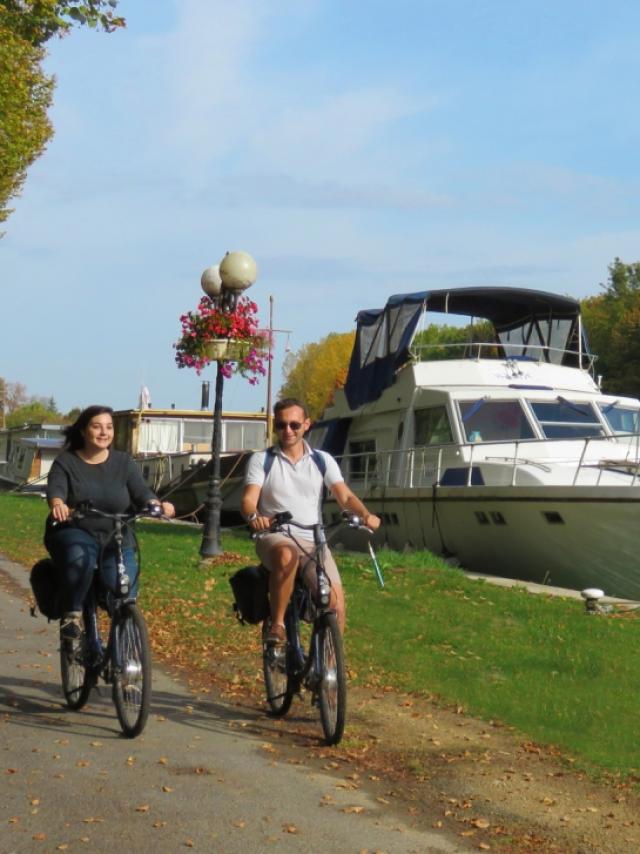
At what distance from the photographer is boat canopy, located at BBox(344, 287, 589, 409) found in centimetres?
2333

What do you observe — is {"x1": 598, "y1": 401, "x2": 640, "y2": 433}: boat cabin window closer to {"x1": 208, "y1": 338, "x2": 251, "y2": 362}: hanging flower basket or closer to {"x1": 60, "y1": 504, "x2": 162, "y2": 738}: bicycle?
Result: {"x1": 208, "y1": 338, "x2": 251, "y2": 362}: hanging flower basket

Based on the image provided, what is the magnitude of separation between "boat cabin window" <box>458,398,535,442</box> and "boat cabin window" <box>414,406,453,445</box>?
35 centimetres

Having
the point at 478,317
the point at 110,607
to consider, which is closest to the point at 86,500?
the point at 110,607

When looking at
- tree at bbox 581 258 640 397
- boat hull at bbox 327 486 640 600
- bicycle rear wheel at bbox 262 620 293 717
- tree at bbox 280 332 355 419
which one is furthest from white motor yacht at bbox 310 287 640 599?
tree at bbox 280 332 355 419

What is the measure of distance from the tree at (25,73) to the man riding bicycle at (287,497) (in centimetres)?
790

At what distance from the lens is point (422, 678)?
30.6ft

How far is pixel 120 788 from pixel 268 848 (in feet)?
3.66

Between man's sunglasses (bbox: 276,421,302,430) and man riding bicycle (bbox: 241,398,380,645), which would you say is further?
man's sunglasses (bbox: 276,421,302,430)

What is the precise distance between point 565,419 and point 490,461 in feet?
6.05

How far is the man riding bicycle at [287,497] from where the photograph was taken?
7434mm

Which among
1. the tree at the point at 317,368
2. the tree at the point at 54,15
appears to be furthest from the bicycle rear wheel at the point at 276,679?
the tree at the point at 317,368

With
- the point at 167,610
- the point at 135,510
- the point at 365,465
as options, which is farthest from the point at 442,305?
the point at 135,510

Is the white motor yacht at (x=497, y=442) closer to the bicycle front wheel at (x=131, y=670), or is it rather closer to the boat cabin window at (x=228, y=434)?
the bicycle front wheel at (x=131, y=670)

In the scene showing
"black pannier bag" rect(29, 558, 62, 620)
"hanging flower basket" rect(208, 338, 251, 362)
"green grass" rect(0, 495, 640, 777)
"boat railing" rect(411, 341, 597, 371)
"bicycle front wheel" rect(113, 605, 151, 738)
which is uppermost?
"boat railing" rect(411, 341, 597, 371)
